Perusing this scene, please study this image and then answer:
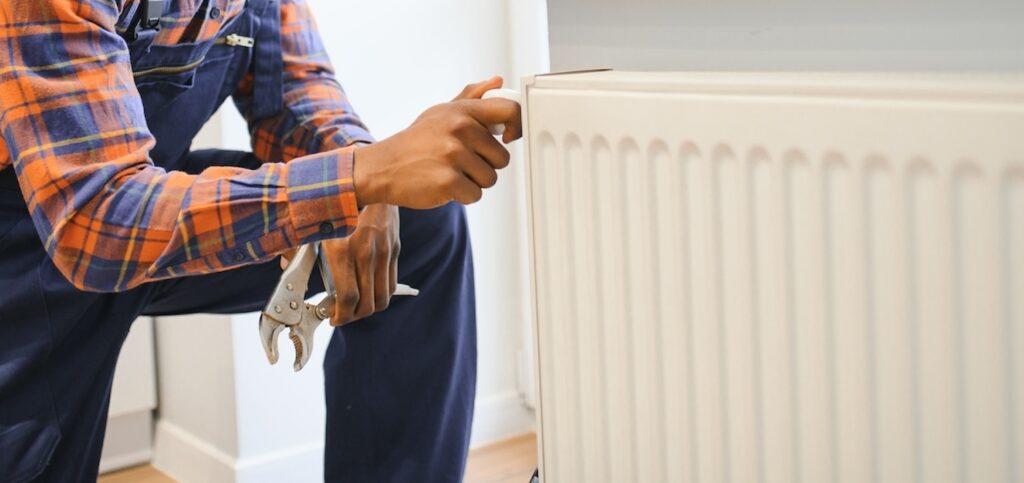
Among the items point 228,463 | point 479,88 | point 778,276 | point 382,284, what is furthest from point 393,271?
point 228,463

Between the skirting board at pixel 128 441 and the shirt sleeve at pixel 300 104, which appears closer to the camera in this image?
the shirt sleeve at pixel 300 104

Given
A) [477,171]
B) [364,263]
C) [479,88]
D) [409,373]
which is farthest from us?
[409,373]

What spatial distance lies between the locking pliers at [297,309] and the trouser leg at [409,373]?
0.10 meters

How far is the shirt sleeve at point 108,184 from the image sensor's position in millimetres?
986

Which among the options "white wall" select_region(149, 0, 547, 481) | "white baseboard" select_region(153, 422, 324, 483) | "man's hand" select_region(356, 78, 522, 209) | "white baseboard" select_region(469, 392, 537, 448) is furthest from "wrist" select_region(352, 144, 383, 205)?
"white baseboard" select_region(469, 392, 537, 448)

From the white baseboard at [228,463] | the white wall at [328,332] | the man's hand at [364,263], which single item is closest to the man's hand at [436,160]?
the man's hand at [364,263]

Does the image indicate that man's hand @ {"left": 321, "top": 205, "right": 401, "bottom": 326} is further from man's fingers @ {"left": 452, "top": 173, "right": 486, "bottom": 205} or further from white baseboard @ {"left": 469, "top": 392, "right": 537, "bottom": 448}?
white baseboard @ {"left": 469, "top": 392, "right": 537, "bottom": 448}

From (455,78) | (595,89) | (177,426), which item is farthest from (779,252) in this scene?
(177,426)

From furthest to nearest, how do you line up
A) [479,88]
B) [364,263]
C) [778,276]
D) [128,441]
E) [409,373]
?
[128,441], [409,373], [364,263], [479,88], [778,276]

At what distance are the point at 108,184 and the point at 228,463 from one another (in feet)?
2.56

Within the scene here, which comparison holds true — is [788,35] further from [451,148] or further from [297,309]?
[297,309]

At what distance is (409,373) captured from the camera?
1.30 meters

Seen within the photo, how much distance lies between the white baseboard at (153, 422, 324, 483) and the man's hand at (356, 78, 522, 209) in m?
0.81

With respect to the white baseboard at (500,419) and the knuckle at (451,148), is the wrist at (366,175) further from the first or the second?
the white baseboard at (500,419)
